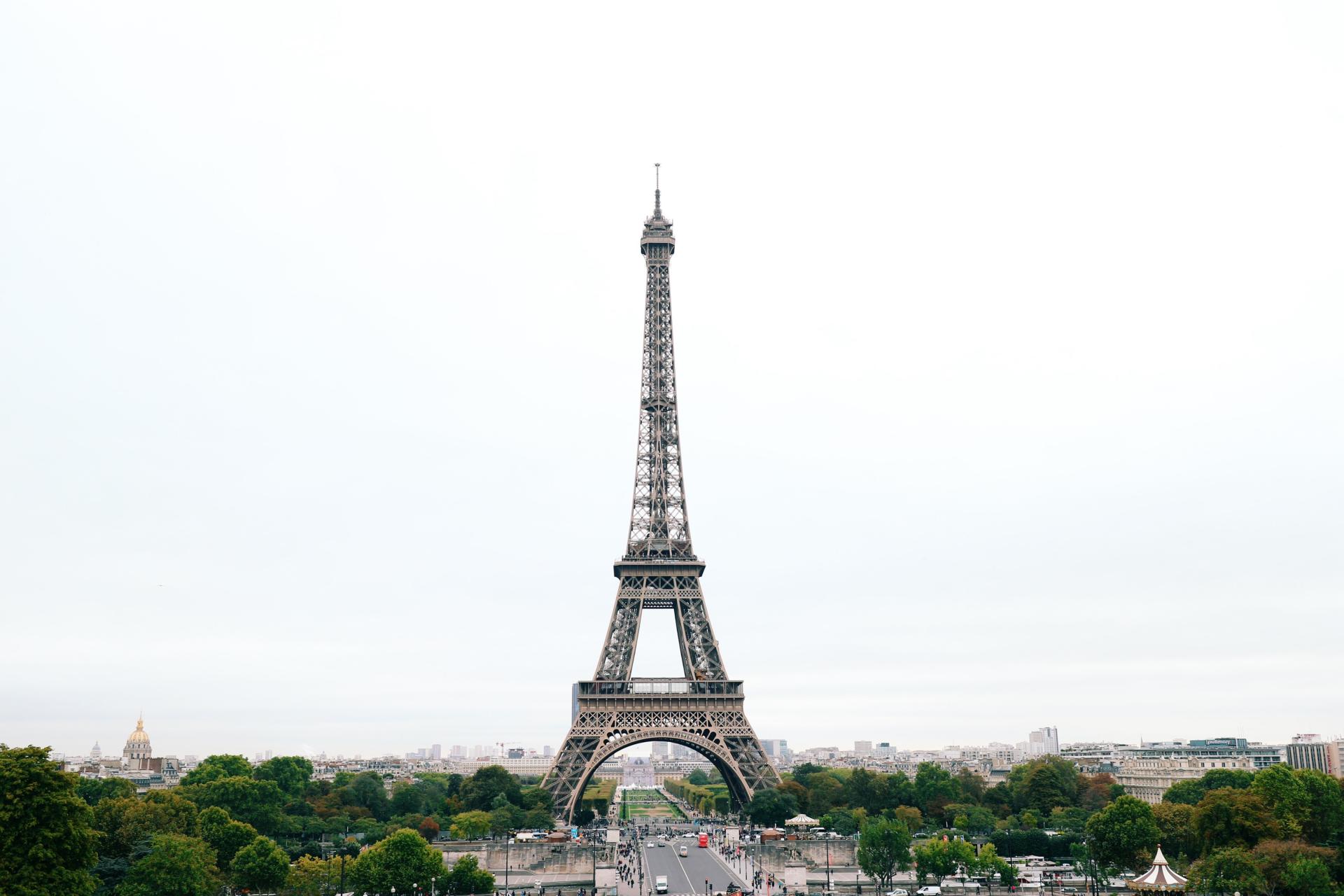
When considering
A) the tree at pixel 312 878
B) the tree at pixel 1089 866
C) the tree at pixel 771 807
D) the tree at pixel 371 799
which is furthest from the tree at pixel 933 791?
the tree at pixel 312 878

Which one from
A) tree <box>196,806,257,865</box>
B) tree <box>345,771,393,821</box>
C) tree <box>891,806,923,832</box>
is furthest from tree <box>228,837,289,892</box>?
tree <box>891,806,923,832</box>

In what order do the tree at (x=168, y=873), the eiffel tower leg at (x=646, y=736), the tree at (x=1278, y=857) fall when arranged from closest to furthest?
the tree at (x=168, y=873)
the tree at (x=1278, y=857)
the eiffel tower leg at (x=646, y=736)

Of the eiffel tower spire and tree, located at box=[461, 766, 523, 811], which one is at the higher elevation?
the eiffel tower spire

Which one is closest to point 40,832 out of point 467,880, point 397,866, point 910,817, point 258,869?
point 258,869

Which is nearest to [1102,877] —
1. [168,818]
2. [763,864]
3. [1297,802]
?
[1297,802]

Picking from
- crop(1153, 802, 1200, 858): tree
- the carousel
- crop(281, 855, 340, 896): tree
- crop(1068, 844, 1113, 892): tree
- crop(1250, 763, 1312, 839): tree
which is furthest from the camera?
crop(1153, 802, 1200, 858): tree

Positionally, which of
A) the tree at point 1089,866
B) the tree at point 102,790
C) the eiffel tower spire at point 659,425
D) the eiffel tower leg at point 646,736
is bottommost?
the tree at point 1089,866

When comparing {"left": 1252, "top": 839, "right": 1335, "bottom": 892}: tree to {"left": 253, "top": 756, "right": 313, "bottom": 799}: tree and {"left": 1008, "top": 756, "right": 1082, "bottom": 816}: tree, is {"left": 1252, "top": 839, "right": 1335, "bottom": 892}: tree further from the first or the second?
{"left": 253, "top": 756, "right": 313, "bottom": 799}: tree

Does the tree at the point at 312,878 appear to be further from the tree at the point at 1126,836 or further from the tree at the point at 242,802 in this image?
the tree at the point at 1126,836
